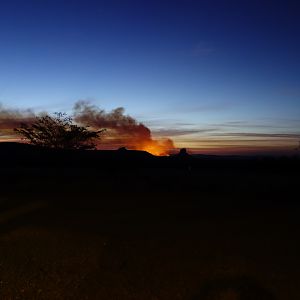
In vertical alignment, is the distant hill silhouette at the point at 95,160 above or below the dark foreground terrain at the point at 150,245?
above

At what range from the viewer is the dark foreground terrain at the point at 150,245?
754 centimetres

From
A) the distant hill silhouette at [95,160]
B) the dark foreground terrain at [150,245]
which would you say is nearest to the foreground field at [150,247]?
the dark foreground terrain at [150,245]

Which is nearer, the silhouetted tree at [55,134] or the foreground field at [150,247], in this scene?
the foreground field at [150,247]

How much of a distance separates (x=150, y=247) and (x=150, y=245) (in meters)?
0.16

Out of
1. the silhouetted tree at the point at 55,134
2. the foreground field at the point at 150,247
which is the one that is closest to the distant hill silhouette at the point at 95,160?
the silhouetted tree at the point at 55,134

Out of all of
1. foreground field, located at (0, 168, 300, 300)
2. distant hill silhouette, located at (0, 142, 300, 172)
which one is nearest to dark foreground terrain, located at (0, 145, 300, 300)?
foreground field, located at (0, 168, 300, 300)

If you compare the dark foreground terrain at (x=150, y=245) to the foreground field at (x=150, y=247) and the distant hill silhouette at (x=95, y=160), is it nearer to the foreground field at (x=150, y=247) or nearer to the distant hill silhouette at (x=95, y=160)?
the foreground field at (x=150, y=247)

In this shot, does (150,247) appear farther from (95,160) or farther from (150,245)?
(95,160)

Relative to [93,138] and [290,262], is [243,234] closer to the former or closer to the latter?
[290,262]

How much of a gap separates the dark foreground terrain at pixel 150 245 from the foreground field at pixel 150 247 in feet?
0.07

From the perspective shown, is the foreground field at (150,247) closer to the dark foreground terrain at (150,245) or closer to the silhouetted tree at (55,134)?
the dark foreground terrain at (150,245)

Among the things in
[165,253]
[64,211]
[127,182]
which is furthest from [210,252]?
[127,182]

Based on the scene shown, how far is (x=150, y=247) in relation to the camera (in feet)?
32.4

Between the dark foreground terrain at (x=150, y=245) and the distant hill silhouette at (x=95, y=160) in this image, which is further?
the distant hill silhouette at (x=95, y=160)
